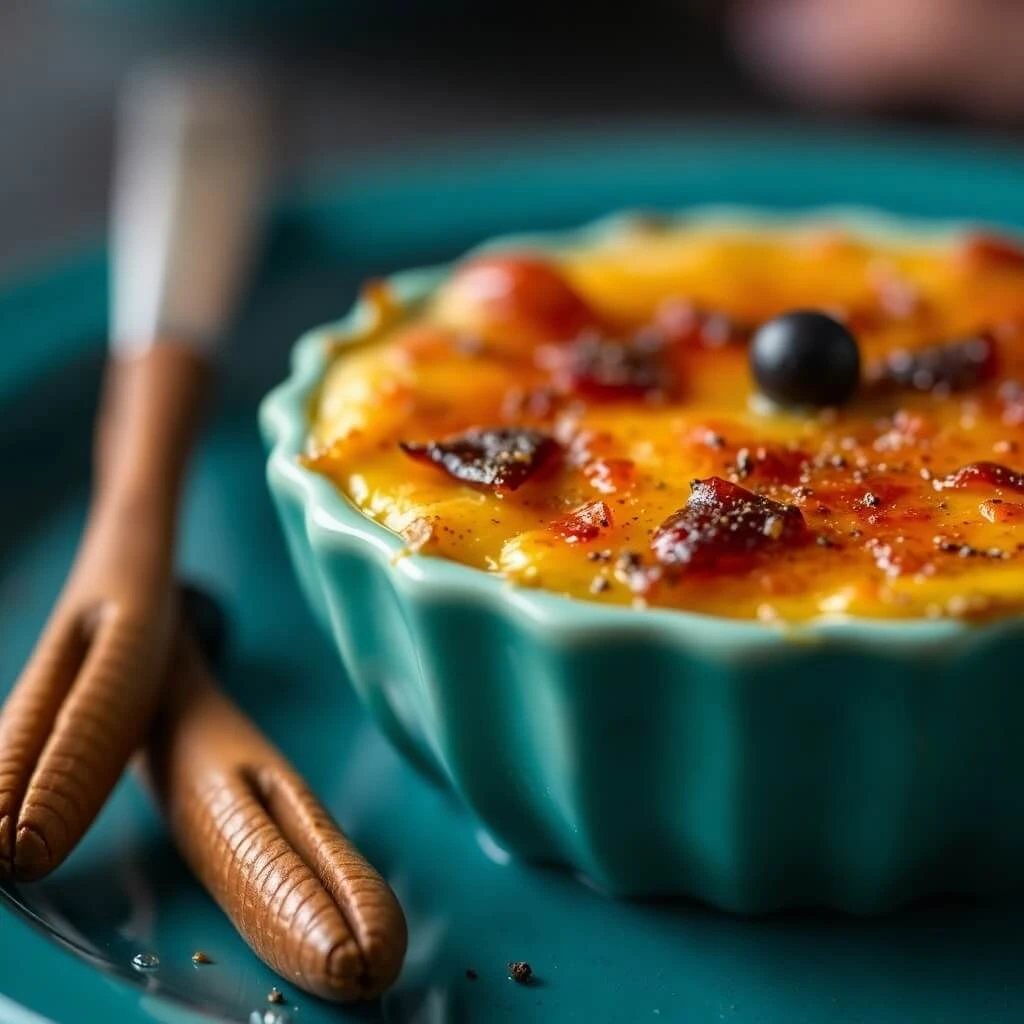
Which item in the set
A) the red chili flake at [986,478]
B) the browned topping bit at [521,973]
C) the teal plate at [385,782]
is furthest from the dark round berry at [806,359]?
the browned topping bit at [521,973]

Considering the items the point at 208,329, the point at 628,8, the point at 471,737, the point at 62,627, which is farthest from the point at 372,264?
the point at 628,8

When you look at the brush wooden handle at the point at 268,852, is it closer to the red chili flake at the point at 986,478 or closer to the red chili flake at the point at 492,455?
→ the red chili flake at the point at 492,455

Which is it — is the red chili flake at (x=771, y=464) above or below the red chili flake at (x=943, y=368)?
above

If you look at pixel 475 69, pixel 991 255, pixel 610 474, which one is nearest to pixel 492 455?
pixel 610 474

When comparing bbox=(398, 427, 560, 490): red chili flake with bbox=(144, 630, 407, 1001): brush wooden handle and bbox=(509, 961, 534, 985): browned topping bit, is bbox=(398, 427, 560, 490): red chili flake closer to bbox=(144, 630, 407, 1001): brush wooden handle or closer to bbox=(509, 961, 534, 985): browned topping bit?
bbox=(144, 630, 407, 1001): brush wooden handle

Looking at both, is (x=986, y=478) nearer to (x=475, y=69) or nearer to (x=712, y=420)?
(x=712, y=420)

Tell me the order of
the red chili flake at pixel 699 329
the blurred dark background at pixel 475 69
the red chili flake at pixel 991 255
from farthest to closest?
the blurred dark background at pixel 475 69
the red chili flake at pixel 991 255
the red chili flake at pixel 699 329
